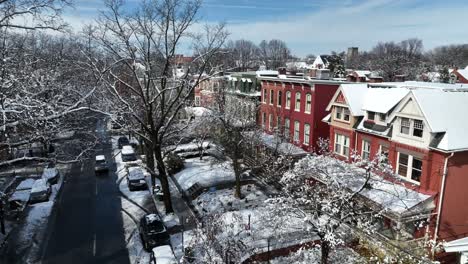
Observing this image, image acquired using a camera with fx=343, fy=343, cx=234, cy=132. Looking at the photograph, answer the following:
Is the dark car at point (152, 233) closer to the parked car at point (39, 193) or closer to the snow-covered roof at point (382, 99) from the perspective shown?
the parked car at point (39, 193)

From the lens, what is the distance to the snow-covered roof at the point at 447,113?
18625mm

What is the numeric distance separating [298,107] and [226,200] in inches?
455

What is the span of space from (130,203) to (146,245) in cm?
803

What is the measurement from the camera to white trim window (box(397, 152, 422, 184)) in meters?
20.2

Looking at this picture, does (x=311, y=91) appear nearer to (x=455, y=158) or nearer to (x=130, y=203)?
(x=455, y=158)

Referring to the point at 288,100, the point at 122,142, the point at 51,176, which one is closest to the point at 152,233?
the point at 51,176

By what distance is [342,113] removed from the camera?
26.4 m

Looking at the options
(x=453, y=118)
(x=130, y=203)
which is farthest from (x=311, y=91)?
(x=130, y=203)

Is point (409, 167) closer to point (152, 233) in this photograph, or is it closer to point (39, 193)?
point (152, 233)

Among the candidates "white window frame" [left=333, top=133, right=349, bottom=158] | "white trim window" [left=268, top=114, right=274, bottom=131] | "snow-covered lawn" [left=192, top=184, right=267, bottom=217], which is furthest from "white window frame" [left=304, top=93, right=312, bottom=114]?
"snow-covered lawn" [left=192, top=184, right=267, bottom=217]

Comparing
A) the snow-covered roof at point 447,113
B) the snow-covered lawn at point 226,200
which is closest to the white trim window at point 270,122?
the snow-covered lawn at point 226,200

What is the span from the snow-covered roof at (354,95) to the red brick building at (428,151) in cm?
171

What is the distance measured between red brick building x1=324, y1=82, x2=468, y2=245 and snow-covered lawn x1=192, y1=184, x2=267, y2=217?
909 centimetres

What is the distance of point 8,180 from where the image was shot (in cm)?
3200
